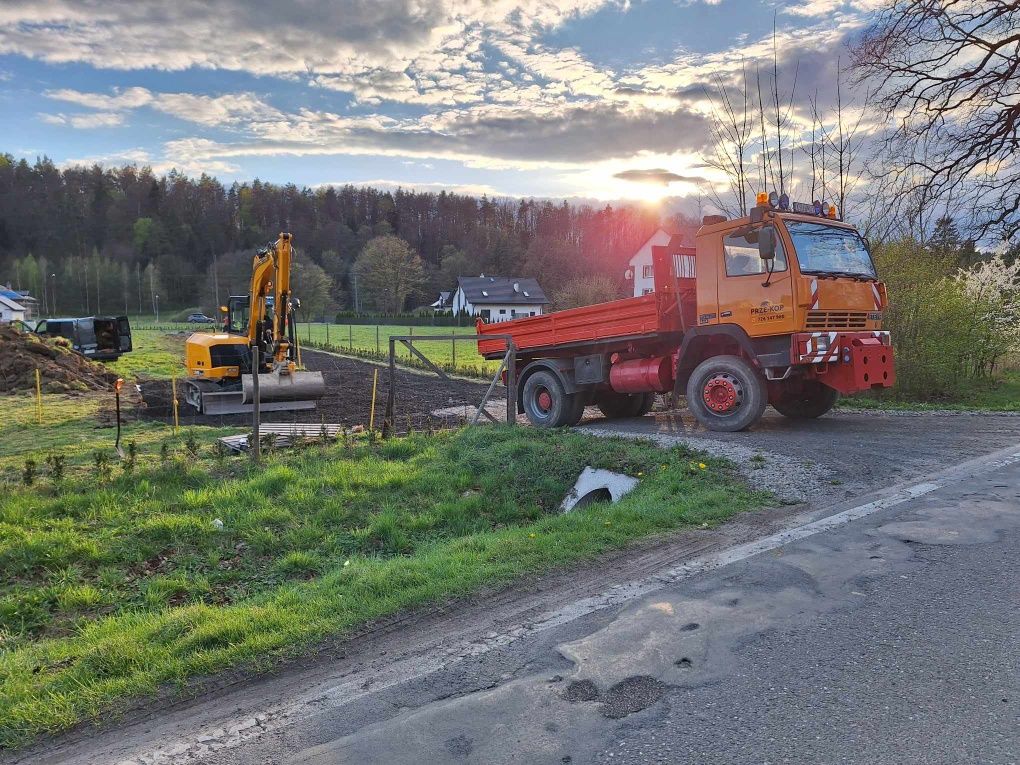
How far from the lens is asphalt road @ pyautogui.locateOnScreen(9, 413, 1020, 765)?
9.44ft

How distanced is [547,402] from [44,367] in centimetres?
1659

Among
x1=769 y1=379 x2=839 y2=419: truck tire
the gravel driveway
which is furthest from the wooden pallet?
x1=769 y1=379 x2=839 y2=419: truck tire

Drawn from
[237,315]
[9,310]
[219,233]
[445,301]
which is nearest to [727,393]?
[237,315]

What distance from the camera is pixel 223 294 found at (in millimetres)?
79625

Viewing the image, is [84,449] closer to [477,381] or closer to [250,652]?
[250,652]

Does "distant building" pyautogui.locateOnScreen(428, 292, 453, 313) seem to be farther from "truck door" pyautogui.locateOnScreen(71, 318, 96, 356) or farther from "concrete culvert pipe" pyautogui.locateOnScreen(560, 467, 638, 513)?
"concrete culvert pipe" pyautogui.locateOnScreen(560, 467, 638, 513)

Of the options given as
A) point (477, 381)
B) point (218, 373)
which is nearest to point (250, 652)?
point (218, 373)

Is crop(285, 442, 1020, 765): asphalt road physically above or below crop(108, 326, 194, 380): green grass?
below

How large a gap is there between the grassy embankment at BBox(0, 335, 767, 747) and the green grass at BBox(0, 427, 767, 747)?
0.02 metres

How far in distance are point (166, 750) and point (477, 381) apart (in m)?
19.7

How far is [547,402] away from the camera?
41.8 ft

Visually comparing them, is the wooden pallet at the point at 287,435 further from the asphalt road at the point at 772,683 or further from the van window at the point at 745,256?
the asphalt road at the point at 772,683

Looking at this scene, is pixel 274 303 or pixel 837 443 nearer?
pixel 837 443

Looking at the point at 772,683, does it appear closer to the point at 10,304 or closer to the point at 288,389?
the point at 288,389
